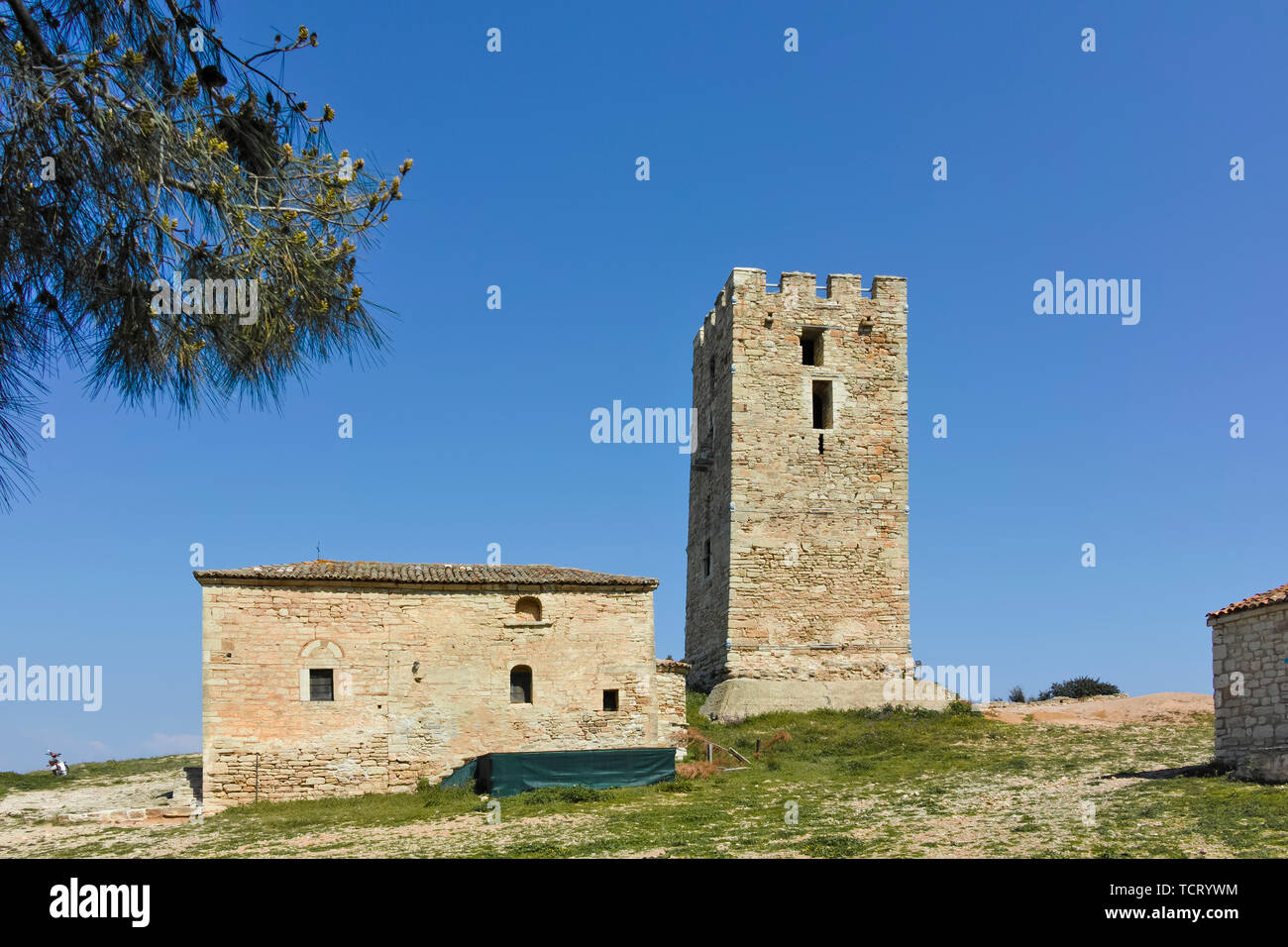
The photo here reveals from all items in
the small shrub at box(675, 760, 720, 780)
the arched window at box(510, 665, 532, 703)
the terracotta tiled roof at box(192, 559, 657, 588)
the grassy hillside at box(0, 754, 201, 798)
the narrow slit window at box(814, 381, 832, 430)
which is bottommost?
the grassy hillside at box(0, 754, 201, 798)

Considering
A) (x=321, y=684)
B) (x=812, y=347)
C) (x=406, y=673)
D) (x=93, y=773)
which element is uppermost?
(x=812, y=347)

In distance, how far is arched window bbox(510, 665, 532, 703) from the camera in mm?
23422

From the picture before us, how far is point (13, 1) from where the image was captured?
6684 mm

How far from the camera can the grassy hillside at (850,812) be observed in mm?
13688

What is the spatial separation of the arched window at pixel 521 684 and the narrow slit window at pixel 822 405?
478 inches

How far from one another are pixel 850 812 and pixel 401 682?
9.83 metres

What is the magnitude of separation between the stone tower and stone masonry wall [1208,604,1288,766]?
11153 millimetres

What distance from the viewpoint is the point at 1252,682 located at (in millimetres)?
19125

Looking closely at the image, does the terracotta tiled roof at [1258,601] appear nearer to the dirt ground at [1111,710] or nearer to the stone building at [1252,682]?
the stone building at [1252,682]

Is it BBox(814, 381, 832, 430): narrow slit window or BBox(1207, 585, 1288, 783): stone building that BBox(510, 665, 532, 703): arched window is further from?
BBox(1207, 585, 1288, 783): stone building

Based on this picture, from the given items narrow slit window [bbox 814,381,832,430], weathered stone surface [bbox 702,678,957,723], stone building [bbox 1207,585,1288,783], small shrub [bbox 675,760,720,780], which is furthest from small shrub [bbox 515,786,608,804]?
narrow slit window [bbox 814,381,832,430]

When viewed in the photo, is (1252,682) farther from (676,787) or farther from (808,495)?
(808,495)

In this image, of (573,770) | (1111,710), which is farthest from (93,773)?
(1111,710)

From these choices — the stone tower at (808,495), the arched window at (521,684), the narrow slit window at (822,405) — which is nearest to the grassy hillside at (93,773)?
the arched window at (521,684)
